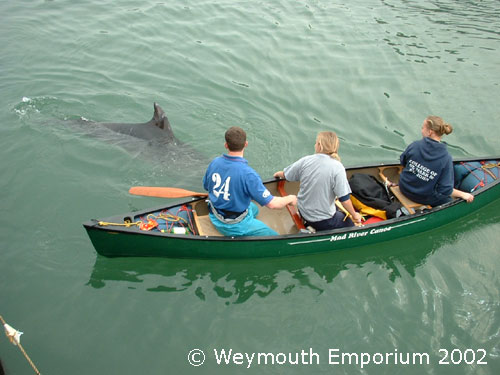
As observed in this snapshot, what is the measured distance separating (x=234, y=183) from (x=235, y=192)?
0.53ft

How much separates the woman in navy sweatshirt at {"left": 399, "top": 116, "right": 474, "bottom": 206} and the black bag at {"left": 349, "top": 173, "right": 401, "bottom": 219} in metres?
0.35

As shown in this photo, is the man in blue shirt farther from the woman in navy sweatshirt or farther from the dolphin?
the dolphin

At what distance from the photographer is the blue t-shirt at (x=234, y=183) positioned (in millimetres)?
5453

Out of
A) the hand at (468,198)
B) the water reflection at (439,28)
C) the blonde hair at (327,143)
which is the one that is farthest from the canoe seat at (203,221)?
the water reflection at (439,28)

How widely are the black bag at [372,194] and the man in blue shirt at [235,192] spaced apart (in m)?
1.89

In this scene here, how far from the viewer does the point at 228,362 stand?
522cm

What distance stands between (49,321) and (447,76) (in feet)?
38.4

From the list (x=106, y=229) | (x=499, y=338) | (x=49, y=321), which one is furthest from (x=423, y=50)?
(x=49, y=321)

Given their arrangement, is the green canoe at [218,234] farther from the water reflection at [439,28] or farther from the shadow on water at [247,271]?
the water reflection at [439,28]

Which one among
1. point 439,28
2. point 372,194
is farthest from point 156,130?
point 439,28

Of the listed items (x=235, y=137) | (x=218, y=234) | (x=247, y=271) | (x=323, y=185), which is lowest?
(x=247, y=271)

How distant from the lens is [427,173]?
6.78m

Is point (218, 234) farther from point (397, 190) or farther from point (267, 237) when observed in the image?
point (397, 190)

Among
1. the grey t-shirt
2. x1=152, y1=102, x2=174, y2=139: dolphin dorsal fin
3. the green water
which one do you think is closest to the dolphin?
x1=152, y1=102, x2=174, y2=139: dolphin dorsal fin
